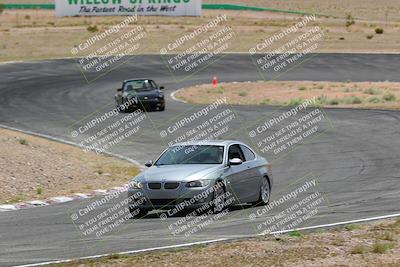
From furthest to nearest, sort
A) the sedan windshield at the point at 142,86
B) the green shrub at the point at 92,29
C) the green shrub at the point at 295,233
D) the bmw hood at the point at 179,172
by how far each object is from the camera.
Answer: the green shrub at the point at 92,29
the sedan windshield at the point at 142,86
the bmw hood at the point at 179,172
the green shrub at the point at 295,233

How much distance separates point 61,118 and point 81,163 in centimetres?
1407

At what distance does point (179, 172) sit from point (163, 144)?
15.3 meters

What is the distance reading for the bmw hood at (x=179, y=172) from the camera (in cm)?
1791

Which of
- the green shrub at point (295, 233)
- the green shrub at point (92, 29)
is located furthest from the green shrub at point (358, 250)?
the green shrub at point (92, 29)

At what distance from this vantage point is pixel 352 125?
121 ft

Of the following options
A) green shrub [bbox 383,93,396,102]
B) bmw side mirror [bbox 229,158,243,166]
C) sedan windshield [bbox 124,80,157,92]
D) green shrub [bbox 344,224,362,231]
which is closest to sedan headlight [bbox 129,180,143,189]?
bmw side mirror [bbox 229,158,243,166]

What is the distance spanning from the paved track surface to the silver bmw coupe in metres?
0.38

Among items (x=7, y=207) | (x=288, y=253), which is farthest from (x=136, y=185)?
(x=288, y=253)

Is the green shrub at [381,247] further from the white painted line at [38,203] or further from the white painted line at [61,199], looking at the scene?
the white painted line at [61,199]

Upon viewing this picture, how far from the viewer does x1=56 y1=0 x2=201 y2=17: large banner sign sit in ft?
298

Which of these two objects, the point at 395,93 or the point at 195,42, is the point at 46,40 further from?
the point at 395,93

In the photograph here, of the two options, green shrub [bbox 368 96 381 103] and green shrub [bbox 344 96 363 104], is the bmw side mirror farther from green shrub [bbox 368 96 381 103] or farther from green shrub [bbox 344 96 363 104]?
green shrub [bbox 344 96 363 104]

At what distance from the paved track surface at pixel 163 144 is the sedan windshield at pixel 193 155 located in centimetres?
108

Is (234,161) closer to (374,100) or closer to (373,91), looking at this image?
(374,100)
